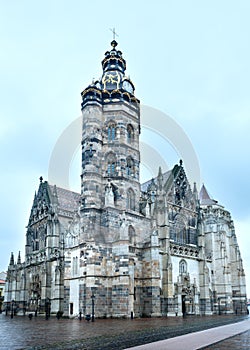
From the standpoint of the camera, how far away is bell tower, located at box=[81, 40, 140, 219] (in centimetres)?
4581

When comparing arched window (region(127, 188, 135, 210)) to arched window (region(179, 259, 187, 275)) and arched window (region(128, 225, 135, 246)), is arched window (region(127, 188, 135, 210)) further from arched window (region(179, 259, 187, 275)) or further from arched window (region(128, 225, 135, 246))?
arched window (region(179, 259, 187, 275))

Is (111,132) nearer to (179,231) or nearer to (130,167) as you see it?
(130,167)

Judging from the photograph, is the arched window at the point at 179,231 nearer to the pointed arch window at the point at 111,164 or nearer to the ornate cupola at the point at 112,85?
the pointed arch window at the point at 111,164

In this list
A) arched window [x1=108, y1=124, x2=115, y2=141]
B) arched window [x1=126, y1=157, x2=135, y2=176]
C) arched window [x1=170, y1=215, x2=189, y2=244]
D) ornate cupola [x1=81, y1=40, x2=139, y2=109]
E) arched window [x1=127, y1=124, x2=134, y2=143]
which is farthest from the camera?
arched window [x1=170, y1=215, x2=189, y2=244]

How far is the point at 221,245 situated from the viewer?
55.5 metres

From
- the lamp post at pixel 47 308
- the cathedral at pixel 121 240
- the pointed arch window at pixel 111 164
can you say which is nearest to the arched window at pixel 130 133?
the cathedral at pixel 121 240

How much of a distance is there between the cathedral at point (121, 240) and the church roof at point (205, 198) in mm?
3463

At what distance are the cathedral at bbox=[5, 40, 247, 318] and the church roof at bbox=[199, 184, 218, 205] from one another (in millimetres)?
3463

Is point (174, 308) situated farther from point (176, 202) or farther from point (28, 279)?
point (28, 279)

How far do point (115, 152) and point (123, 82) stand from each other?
1148 cm

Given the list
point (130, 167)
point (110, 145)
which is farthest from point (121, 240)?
point (110, 145)

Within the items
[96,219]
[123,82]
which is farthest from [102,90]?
[96,219]

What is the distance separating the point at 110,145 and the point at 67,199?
19081 mm

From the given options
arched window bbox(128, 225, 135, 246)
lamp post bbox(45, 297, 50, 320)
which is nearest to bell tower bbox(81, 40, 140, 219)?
arched window bbox(128, 225, 135, 246)
